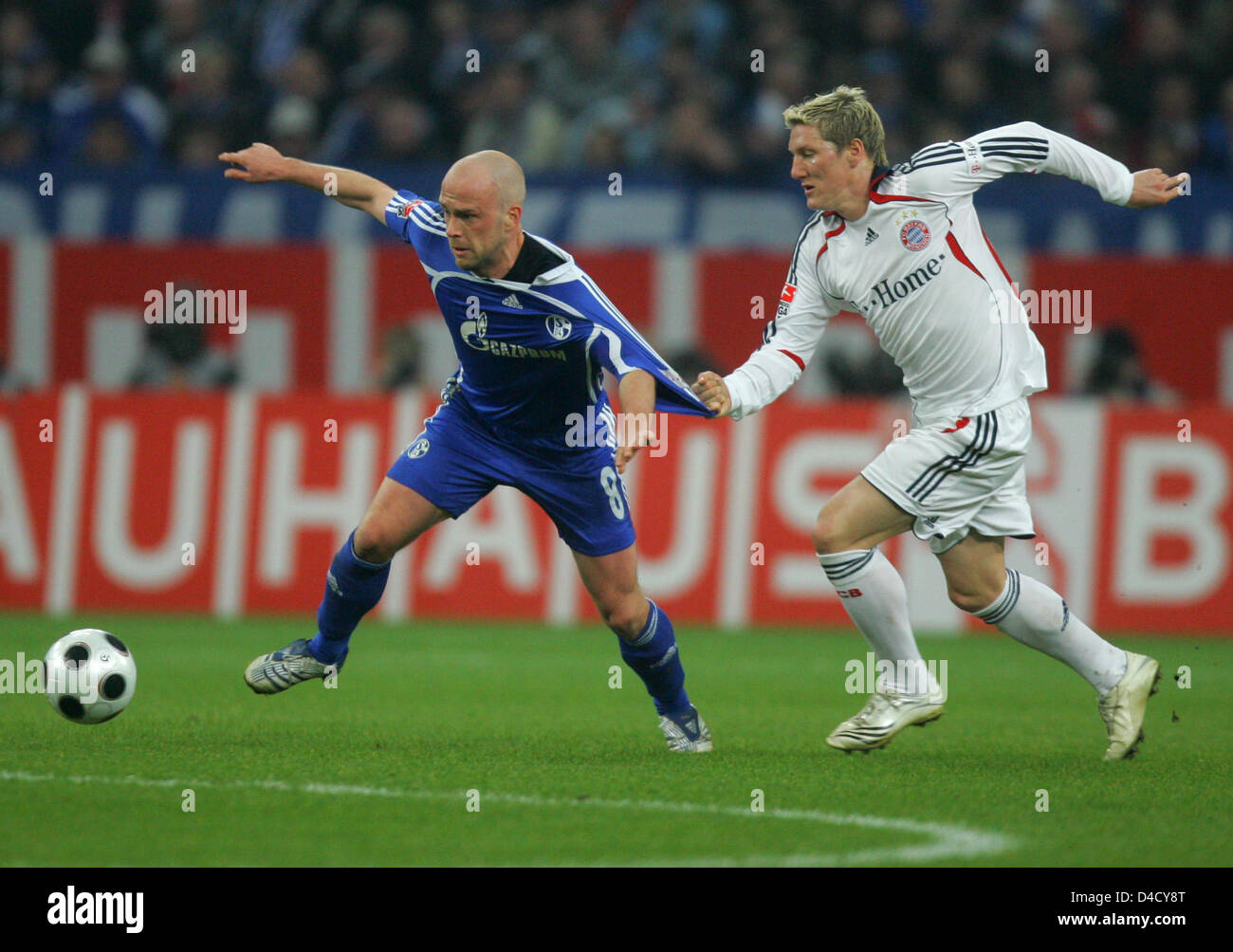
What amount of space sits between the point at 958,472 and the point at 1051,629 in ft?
2.29

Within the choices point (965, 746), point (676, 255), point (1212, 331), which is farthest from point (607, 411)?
point (1212, 331)

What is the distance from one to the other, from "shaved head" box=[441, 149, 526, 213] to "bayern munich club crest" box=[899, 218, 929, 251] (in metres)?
1.43

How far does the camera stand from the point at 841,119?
22.0 ft

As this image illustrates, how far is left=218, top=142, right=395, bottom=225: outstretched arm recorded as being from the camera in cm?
709

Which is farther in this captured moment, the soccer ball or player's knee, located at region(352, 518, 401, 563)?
player's knee, located at region(352, 518, 401, 563)

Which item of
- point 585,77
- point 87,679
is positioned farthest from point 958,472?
point 585,77

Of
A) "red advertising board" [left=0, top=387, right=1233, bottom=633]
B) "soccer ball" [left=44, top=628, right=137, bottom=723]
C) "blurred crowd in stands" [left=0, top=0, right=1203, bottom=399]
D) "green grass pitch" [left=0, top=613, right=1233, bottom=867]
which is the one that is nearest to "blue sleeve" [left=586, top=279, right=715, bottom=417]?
"green grass pitch" [left=0, top=613, right=1233, bottom=867]

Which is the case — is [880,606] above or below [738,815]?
above

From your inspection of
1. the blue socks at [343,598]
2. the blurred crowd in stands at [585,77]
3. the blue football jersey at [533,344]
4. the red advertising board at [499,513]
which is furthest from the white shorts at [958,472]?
the blurred crowd in stands at [585,77]

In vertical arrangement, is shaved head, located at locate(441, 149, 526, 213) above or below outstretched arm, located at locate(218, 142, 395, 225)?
below

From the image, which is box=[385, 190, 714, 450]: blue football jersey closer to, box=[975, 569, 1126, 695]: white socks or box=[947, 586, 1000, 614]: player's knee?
box=[947, 586, 1000, 614]: player's knee

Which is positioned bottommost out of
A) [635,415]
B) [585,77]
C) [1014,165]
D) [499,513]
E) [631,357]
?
[499,513]

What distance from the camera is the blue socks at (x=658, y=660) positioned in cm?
689

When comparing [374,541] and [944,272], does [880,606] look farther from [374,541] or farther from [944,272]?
[374,541]
